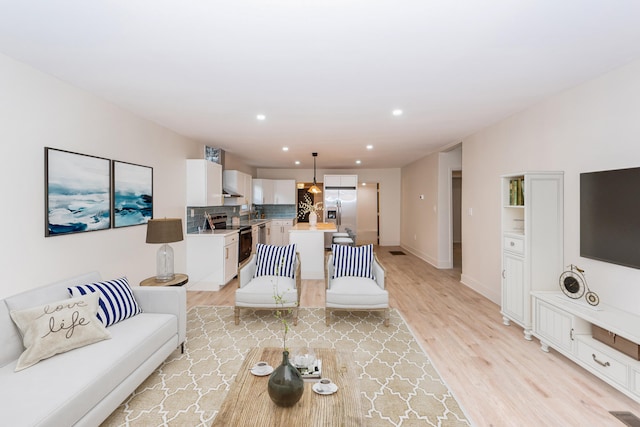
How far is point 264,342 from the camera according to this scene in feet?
10.2

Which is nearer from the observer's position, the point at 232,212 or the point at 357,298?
the point at 357,298

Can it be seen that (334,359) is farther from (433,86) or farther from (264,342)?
(433,86)

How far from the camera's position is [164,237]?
11.0ft

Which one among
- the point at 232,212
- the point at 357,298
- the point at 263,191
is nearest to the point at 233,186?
the point at 232,212

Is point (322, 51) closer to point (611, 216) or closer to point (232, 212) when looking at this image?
point (611, 216)

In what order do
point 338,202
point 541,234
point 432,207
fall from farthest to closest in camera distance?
point 338,202
point 432,207
point 541,234

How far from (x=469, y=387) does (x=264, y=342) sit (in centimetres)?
189

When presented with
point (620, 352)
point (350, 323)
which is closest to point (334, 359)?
point (350, 323)

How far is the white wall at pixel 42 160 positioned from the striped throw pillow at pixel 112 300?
20.1 inches

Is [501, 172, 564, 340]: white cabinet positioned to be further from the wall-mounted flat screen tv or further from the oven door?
the oven door

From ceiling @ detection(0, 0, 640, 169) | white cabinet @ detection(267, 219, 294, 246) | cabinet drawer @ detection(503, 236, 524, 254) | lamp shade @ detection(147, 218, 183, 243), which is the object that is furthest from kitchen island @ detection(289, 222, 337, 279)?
white cabinet @ detection(267, 219, 294, 246)

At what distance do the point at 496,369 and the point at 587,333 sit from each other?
0.80m

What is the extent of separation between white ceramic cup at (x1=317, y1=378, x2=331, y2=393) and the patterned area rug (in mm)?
502

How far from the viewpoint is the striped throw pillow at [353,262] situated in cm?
403
